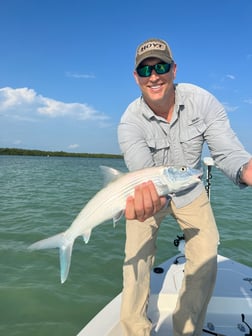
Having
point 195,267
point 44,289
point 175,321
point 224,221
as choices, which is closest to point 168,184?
point 195,267

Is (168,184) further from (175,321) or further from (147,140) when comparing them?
(175,321)

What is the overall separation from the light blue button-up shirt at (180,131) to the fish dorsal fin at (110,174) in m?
0.43

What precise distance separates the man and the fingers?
1.79 feet

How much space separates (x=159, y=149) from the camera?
12.3 ft

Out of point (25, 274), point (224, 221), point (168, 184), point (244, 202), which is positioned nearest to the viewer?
point (168, 184)

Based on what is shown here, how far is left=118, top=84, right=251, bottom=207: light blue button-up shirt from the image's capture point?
3.57m

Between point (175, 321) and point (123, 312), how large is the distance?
0.57 metres

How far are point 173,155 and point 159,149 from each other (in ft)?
0.54

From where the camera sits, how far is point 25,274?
6.39 meters

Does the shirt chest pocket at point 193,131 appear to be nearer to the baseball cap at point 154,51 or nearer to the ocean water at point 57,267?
the baseball cap at point 154,51

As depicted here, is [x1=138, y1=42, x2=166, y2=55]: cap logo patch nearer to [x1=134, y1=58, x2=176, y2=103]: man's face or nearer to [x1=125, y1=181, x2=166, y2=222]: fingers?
[x1=134, y1=58, x2=176, y2=103]: man's face

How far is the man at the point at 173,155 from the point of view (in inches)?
137

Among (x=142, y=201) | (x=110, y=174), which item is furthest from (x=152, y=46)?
(x=142, y=201)

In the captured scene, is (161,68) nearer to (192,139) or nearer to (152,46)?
(152,46)
